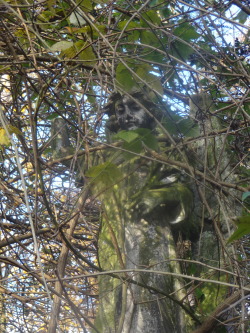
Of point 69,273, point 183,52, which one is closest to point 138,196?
point 183,52

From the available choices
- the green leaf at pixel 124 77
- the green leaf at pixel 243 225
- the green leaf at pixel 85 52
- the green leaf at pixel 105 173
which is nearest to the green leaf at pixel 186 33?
the green leaf at pixel 124 77

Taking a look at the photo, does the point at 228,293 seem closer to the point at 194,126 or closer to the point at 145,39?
the point at 194,126

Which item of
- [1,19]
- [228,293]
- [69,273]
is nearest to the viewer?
[1,19]

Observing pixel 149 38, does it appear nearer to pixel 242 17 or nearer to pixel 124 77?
pixel 124 77

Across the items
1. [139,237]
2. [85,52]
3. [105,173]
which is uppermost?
[85,52]

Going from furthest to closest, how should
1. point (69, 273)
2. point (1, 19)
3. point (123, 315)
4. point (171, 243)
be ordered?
point (69, 273), point (171, 243), point (123, 315), point (1, 19)

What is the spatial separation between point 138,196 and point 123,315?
→ 0.67 meters

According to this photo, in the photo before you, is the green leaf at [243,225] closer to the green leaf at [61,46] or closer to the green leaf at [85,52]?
the green leaf at [61,46]

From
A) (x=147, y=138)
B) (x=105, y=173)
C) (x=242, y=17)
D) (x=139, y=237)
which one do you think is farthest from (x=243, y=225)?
(x=139, y=237)

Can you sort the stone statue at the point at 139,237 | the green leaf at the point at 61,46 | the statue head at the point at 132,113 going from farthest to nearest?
the statue head at the point at 132,113, the stone statue at the point at 139,237, the green leaf at the point at 61,46

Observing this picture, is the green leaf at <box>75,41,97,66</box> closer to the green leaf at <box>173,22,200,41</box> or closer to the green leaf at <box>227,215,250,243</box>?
the green leaf at <box>173,22,200,41</box>

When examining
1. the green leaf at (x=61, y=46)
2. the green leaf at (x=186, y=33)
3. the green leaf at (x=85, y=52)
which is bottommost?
the green leaf at (x=61, y=46)

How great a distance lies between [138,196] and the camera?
2.67 meters

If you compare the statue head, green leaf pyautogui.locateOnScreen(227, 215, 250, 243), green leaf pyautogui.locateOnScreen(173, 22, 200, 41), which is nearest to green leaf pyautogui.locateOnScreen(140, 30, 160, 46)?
green leaf pyautogui.locateOnScreen(173, 22, 200, 41)
